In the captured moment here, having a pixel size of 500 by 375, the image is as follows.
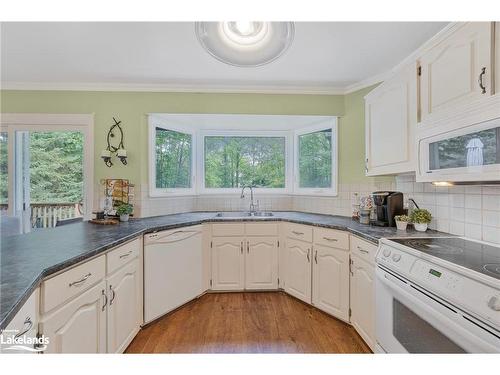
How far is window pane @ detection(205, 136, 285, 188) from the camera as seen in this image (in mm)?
3225

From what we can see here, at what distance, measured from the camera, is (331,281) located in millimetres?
2053

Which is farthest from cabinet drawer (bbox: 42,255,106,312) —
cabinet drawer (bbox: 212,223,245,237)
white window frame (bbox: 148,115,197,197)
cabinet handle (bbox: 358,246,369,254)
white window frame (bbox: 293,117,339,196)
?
white window frame (bbox: 293,117,339,196)

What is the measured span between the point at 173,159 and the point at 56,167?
1.21 m

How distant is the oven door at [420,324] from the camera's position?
34.0 inches

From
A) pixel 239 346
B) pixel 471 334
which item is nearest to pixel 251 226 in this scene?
pixel 239 346

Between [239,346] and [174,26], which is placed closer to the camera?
[174,26]

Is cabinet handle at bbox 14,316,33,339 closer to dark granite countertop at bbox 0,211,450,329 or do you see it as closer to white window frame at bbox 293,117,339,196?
dark granite countertop at bbox 0,211,450,329

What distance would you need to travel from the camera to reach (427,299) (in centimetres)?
108

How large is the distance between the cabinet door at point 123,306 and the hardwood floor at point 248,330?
5.6 inches

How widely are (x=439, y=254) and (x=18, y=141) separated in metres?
3.77

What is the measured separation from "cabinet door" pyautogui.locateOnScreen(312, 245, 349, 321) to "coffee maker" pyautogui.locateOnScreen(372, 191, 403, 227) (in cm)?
40

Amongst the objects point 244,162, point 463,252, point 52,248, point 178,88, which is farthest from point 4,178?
point 463,252

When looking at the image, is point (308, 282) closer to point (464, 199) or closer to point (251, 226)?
point (251, 226)
